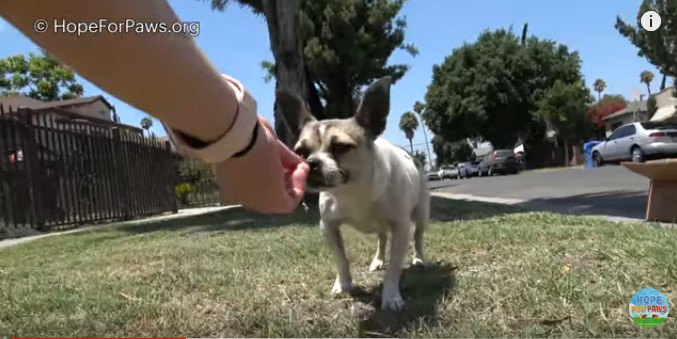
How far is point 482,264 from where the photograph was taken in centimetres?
424

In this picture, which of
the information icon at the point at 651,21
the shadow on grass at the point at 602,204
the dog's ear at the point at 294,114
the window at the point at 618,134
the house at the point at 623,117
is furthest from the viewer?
the house at the point at 623,117

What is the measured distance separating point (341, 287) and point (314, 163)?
1.11m

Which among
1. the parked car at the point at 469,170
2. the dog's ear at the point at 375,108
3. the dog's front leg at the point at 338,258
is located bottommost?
the parked car at the point at 469,170

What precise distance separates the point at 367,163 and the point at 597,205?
797 cm

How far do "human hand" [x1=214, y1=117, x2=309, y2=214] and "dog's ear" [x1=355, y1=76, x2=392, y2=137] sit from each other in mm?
1657

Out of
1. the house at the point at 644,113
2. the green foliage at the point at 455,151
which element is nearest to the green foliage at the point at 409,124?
the green foliage at the point at 455,151

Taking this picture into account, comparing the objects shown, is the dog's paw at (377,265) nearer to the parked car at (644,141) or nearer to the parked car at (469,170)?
the parked car at (644,141)

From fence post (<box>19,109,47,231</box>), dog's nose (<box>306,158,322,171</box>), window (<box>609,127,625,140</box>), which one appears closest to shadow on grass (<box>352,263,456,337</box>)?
dog's nose (<box>306,158,322,171</box>)

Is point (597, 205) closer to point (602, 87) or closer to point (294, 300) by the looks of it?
point (294, 300)

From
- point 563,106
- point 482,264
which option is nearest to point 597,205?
point 482,264

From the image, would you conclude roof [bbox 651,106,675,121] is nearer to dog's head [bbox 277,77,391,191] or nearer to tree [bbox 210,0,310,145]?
tree [bbox 210,0,310,145]

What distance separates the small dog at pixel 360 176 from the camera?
3199mm

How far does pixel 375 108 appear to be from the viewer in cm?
335

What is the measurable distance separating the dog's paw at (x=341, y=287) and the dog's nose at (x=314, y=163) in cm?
104
